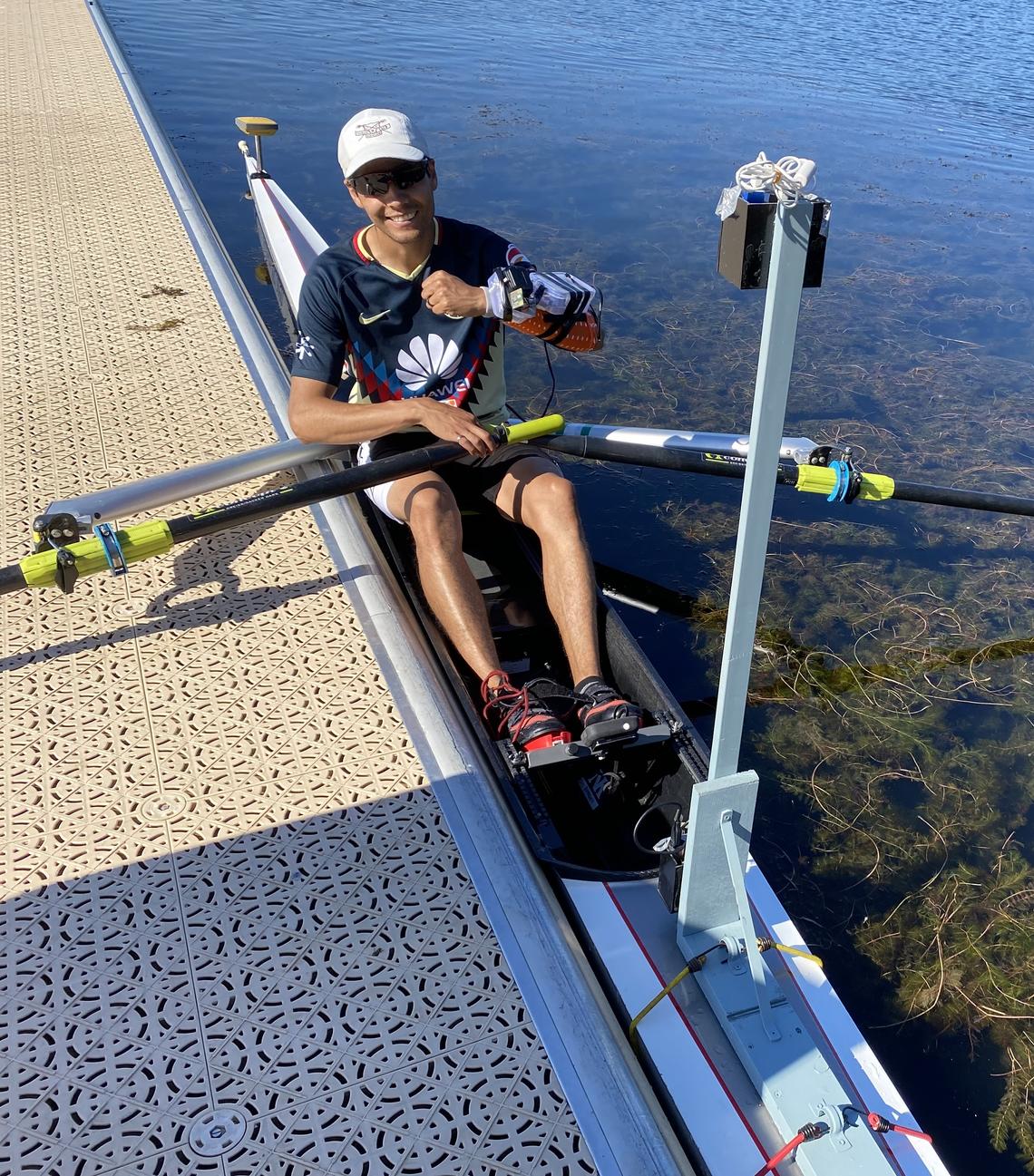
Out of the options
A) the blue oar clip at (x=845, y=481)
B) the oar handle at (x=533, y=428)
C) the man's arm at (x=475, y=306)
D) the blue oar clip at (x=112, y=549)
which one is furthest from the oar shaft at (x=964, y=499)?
the blue oar clip at (x=112, y=549)

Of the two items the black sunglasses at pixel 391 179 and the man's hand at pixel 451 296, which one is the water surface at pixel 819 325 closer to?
the man's hand at pixel 451 296

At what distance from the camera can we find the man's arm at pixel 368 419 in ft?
9.93

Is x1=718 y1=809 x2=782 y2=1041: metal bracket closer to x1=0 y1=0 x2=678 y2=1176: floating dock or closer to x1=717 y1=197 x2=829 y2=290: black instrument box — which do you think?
x1=0 y1=0 x2=678 y2=1176: floating dock

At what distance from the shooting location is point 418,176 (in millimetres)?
2920

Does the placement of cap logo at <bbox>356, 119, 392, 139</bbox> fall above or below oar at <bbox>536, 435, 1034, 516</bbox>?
above

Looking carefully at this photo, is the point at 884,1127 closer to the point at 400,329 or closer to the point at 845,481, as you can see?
the point at 845,481

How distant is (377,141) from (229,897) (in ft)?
6.75

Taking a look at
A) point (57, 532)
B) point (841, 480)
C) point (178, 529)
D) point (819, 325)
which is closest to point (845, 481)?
point (841, 480)

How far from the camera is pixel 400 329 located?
3.15 m

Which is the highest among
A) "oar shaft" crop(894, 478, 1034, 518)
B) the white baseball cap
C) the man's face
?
the white baseball cap

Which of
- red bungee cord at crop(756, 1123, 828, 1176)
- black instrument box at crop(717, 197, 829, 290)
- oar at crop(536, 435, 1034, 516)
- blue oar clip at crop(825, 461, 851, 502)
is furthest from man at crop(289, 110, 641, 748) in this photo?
black instrument box at crop(717, 197, 829, 290)

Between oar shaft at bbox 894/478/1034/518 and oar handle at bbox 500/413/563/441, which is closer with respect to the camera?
oar handle at bbox 500/413/563/441

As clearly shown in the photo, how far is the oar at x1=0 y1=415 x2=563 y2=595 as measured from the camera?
2746 millimetres

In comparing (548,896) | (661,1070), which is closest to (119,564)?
(548,896)
